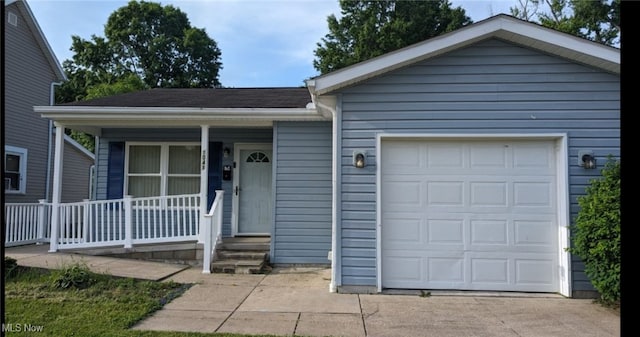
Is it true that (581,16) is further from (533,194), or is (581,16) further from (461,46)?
(533,194)

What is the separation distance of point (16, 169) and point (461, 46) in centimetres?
1116

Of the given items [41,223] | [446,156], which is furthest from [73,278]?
[446,156]

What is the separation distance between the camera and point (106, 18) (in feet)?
93.0

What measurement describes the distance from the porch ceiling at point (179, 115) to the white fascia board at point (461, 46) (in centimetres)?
143

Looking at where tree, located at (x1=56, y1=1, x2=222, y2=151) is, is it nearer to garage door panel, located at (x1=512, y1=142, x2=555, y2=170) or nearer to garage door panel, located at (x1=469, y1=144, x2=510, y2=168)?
garage door panel, located at (x1=469, y1=144, x2=510, y2=168)

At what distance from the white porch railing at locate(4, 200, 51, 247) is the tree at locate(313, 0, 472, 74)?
1728 centimetres

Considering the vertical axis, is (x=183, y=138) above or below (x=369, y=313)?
above

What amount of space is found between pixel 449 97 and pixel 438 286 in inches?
99.2

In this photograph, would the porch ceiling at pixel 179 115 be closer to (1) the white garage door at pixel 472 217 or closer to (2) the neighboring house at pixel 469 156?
(2) the neighboring house at pixel 469 156

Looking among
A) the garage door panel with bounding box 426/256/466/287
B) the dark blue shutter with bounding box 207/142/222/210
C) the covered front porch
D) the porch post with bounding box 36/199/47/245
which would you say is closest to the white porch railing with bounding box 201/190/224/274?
the covered front porch

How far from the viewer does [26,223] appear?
850 cm

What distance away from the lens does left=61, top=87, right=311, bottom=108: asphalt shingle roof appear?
Result: 7570 millimetres

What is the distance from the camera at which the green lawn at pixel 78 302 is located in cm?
390

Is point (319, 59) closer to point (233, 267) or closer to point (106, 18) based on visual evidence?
point (106, 18)
